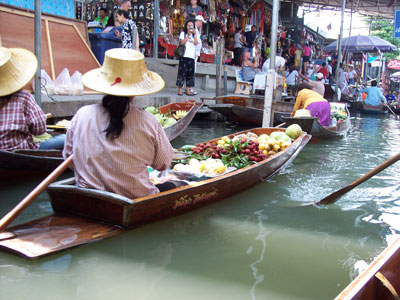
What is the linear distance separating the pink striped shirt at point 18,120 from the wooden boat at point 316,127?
4875mm

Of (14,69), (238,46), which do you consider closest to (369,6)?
(238,46)

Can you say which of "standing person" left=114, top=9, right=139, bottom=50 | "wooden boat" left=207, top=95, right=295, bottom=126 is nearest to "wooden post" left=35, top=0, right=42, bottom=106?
"standing person" left=114, top=9, right=139, bottom=50

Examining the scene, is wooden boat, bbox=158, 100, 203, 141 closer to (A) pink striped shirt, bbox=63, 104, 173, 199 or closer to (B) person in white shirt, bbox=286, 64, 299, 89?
(A) pink striped shirt, bbox=63, 104, 173, 199

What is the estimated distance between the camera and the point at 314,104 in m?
8.23

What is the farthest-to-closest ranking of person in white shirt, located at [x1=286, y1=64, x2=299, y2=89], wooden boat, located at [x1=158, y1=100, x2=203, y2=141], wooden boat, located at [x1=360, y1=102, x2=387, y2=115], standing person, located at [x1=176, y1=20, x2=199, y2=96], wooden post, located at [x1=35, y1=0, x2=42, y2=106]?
wooden boat, located at [x1=360, y1=102, x2=387, y2=115]
person in white shirt, located at [x1=286, y1=64, x2=299, y2=89]
standing person, located at [x1=176, y1=20, x2=199, y2=96]
wooden boat, located at [x1=158, y1=100, x2=203, y2=141]
wooden post, located at [x1=35, y1=0, x2=42, y2=106]

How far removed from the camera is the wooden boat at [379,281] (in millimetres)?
1556

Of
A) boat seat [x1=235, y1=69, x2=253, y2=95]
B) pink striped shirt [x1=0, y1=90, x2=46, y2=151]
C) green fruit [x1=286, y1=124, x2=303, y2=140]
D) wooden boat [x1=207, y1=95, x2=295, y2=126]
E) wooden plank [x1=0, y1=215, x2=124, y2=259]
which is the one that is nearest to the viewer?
wooden plank [x1=0, y1=215, x2=124, y2=259]

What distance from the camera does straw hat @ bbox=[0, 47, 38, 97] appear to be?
373cm

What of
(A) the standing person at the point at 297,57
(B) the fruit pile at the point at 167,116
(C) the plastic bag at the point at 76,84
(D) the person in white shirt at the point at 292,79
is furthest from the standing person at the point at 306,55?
(C) the plastic bag at the point at 76,84

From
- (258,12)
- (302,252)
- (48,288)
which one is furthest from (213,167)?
(258,12)

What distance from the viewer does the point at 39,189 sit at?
9.48ft

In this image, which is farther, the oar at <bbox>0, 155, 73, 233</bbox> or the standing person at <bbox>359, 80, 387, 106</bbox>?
the standing person at <bbox>359, 80, 387, 106</bbox>

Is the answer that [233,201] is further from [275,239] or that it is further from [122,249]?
[122,249]

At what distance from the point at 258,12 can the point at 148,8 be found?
19.4 feet
